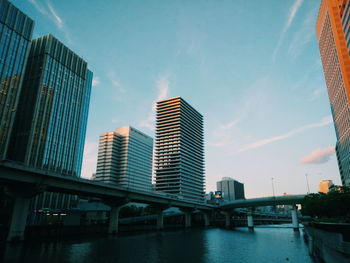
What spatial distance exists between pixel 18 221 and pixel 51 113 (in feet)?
304

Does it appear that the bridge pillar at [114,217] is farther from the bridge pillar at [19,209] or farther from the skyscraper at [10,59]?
the skyscraper at [10,59]

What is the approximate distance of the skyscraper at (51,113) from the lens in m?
120

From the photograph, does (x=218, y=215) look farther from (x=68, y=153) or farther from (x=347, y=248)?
(x=347, y=248)

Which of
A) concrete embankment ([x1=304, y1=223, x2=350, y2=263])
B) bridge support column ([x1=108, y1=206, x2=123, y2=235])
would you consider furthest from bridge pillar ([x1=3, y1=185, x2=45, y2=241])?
concrete embankment ([x1=304, y1=223, x2=350, y2=263])

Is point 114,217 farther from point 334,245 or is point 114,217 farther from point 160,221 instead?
point 334,245

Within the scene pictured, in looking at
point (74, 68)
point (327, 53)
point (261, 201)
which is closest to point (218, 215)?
point (261, 201)

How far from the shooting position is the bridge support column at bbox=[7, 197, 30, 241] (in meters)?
45.6

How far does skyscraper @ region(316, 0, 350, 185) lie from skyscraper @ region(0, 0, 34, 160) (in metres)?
129

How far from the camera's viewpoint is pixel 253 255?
3534cm

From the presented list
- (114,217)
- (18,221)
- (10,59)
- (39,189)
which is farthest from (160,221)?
(10,59)

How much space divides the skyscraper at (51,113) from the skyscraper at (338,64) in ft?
438

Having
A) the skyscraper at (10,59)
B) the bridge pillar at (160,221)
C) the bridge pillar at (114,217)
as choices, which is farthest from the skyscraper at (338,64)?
the skyscraper at (10,59)

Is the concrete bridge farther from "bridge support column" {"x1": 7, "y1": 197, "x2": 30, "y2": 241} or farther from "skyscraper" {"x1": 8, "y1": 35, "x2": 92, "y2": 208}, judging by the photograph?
"skyscraper" {"x1": 8, "y1": 35, "x2": 92, "y2": 208}

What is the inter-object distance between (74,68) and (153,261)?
140m
